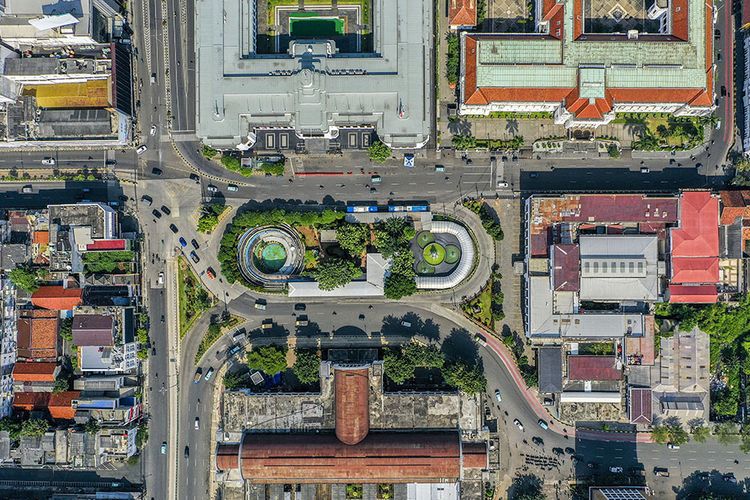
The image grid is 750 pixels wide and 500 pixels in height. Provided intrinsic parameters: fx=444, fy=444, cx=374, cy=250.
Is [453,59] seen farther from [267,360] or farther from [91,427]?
[91,427]

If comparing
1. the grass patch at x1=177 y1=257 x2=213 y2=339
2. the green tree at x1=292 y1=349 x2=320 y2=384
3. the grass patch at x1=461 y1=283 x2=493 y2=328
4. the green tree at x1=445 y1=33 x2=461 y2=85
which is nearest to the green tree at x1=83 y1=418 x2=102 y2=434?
the grass patch at x1=177 y1=257 x2=213 y2=339

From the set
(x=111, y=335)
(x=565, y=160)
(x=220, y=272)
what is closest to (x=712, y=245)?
(x=565, y=160)

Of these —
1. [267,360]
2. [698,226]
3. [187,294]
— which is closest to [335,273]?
[267,360]

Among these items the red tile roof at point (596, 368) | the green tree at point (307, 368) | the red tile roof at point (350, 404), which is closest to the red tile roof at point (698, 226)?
the red tile roof at point (596, 368)

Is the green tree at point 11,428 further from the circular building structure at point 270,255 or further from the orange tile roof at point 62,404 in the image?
the circular building structure at point 270,255

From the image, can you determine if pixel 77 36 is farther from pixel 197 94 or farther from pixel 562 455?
pixel 562 455

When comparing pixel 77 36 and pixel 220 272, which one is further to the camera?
pixel 220 272
